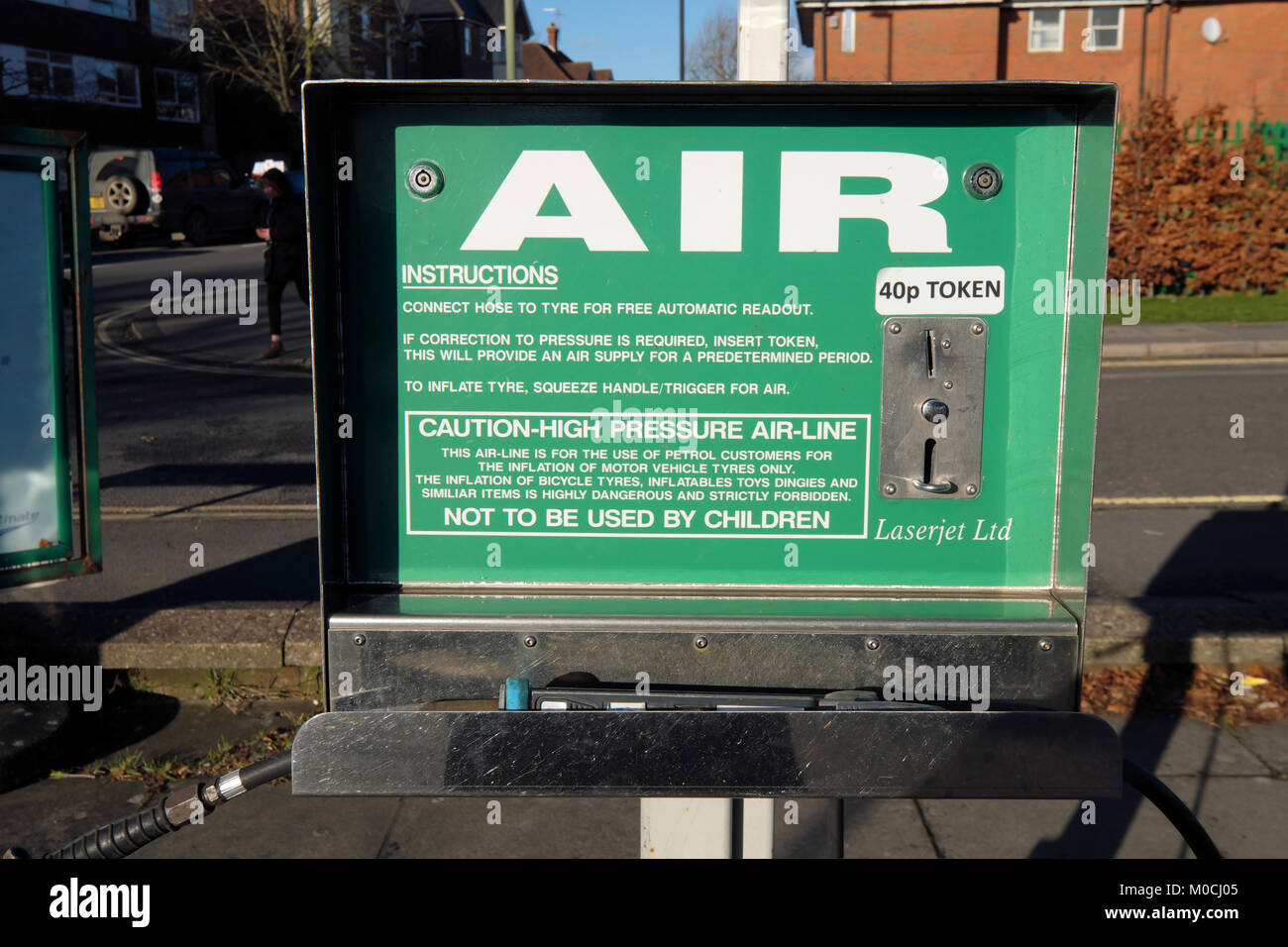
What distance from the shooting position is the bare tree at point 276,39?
1580 inches

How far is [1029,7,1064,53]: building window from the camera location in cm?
3244

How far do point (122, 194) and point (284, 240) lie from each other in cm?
1748

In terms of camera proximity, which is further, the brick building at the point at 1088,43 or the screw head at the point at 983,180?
the brick building at the point at 1088,43

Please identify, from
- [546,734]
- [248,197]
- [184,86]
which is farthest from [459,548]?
[184,86]

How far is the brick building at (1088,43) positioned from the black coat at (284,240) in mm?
21558

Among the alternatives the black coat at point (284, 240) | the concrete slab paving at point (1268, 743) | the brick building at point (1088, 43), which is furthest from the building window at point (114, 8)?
the concrete slab paving at point (1268, 743)

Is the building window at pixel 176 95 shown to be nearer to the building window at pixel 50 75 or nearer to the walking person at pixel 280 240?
the building window at pixel 50 75

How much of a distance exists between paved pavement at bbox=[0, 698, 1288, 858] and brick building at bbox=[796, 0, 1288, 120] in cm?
2923

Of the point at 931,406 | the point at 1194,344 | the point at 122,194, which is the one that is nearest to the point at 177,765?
the point at 931,406

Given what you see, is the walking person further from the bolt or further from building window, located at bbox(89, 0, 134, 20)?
building window, located at bbox(89, 0, 134, 20)

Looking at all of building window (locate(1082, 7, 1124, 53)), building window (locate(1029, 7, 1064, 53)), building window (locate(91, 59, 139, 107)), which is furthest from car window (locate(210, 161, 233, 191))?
building window (locate(1082, 7, 1124, 53))

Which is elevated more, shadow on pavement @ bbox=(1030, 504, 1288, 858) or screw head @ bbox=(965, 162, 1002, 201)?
screw head @ bbox=(965, 162, 1002, 201)

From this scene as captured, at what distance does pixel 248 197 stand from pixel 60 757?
28730 mm

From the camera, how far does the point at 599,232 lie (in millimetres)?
1896
